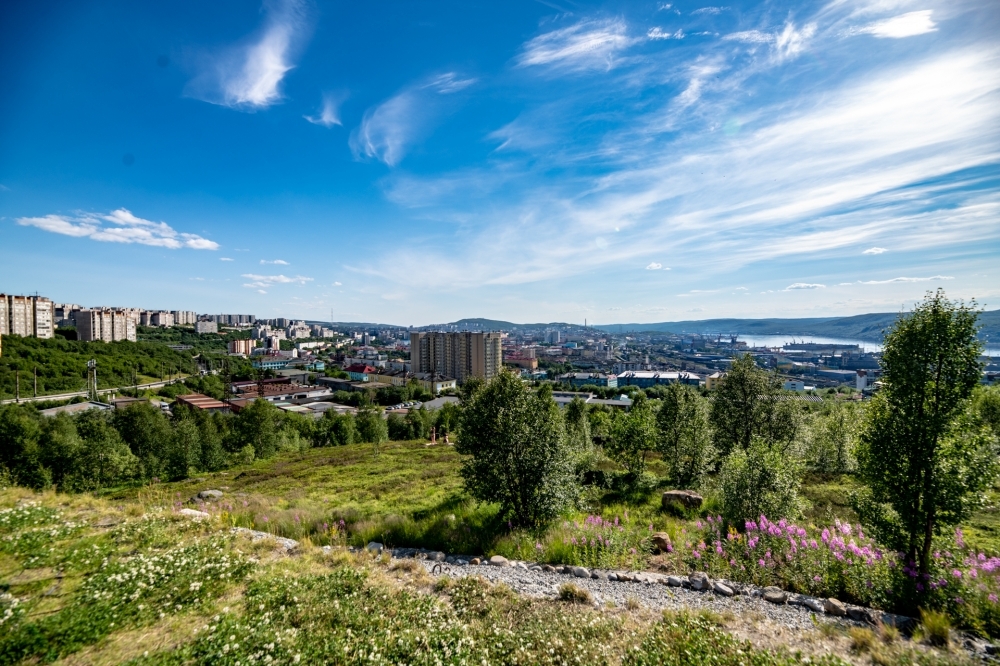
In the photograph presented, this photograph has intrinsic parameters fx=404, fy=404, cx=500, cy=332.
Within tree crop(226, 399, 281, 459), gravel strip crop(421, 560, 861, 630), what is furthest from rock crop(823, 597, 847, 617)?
tree crop(226, 399, 281, 459)

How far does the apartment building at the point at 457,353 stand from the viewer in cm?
13150

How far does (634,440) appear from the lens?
25.1 meters

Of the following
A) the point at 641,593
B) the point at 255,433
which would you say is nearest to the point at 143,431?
the point at 255,433

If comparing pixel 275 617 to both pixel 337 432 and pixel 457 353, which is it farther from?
pixel 457 353

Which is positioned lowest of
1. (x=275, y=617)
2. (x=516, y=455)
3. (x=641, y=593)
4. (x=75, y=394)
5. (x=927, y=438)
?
(x=75, y=394)

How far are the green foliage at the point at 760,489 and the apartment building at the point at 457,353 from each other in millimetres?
111243

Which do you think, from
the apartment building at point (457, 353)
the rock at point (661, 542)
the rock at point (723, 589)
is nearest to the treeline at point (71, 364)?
the apartment building at point (457, 353)

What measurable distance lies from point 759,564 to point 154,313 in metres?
236

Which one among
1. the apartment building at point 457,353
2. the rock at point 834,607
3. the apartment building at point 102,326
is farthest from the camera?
the apartment building at point 457,353

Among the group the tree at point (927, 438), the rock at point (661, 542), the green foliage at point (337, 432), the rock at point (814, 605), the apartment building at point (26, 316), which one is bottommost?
the green foliage at point (337, 432)

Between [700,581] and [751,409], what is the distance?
1791cm

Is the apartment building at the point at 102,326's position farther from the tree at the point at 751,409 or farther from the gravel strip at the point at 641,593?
the tree at the point at 751,409

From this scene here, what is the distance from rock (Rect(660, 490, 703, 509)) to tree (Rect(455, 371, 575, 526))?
6.10 meters

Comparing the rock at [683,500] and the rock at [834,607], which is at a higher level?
the rock at [834,607]
